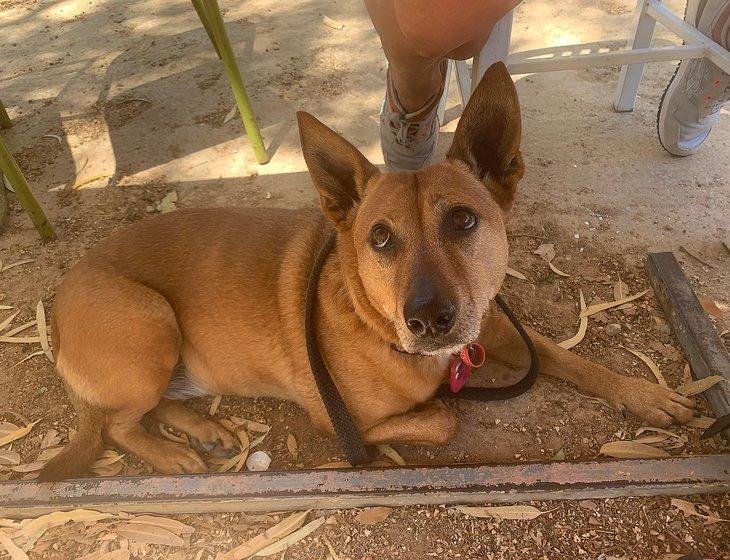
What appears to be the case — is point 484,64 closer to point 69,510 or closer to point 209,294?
point 209,294

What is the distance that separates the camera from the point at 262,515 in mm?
2309

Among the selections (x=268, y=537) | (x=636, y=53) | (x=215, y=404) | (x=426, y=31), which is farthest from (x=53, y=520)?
(x=636, y=53)

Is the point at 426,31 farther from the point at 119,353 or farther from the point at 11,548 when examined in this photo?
the point at 11,548

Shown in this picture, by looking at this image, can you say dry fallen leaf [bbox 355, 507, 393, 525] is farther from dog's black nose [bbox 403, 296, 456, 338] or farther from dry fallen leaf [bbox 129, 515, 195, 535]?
dog's black nose [bbox 403, 296, 456, 338]

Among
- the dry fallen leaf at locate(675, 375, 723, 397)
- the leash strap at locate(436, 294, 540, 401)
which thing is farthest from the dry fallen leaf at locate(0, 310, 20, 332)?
the dry fallen leaf at locate(675, 375, 723, 397)

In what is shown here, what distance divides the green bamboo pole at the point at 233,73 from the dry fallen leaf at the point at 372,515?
9.76ft

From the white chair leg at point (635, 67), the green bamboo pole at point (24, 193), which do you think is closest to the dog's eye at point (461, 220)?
the white chair leg at point (635, 67)

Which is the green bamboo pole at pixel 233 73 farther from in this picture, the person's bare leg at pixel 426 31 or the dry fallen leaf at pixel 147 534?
the dry fallen leaf at pixel 147 534

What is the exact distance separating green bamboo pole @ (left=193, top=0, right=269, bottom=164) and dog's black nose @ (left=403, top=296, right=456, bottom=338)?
275 centimetres

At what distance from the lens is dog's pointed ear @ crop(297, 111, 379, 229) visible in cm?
217

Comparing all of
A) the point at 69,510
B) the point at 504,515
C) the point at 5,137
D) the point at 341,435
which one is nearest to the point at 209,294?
the point at 341,435

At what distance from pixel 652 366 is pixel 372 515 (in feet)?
5.33

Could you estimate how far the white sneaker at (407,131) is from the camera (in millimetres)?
3316

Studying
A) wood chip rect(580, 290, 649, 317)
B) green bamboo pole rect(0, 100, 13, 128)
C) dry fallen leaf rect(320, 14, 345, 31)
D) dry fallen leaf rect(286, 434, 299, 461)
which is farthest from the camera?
dry fallen leaf rect(320, 14, 345, 31)
